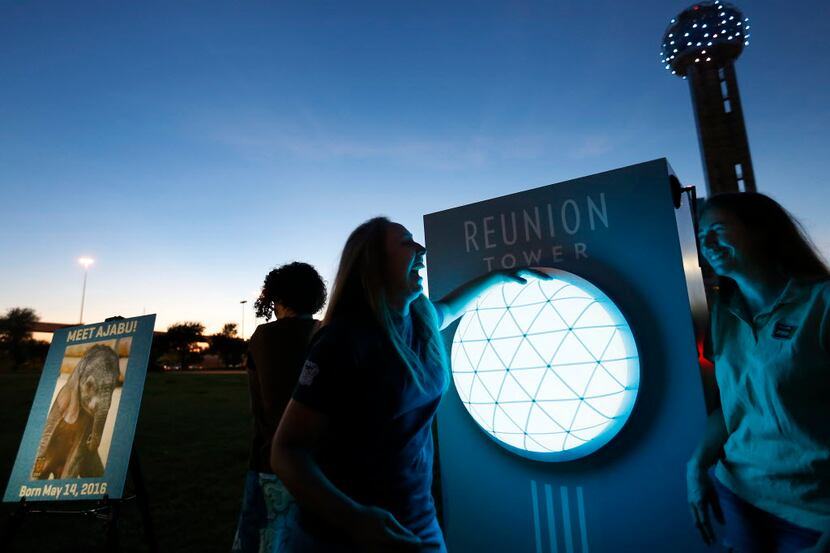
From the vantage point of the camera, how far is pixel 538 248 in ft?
7.61

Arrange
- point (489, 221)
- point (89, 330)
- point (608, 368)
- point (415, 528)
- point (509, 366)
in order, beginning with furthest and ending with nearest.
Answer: point (89, 330) → point (489, 221) → point (509, 366) → point (608, 368) → point (415, 528)

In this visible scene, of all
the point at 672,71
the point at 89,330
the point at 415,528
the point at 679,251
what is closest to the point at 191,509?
the point at 89,330

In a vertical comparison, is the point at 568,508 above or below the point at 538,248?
below

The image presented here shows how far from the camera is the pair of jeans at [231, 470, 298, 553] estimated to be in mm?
2414

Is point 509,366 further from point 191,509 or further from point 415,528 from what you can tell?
point 191,509

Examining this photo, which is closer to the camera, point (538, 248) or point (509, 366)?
point (509, 366)

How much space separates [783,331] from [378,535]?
1.26 meters

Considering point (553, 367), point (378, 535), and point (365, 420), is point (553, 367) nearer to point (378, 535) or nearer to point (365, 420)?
point (365, 420)

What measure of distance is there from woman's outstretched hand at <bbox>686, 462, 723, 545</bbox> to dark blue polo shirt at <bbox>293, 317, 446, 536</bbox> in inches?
35.9

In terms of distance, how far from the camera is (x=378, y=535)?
1094 millimetres

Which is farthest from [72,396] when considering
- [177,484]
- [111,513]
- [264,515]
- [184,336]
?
[184,336]

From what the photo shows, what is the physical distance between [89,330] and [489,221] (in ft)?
12.3

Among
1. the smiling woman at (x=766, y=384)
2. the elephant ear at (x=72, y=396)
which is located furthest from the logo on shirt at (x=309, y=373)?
the elephant ear at (x=72, y=396)

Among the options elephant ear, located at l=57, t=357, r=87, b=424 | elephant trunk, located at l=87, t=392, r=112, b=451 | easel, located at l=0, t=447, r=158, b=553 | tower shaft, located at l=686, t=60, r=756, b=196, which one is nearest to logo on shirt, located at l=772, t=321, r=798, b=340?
easel, located at l=0, t=447, r=158, b=553
